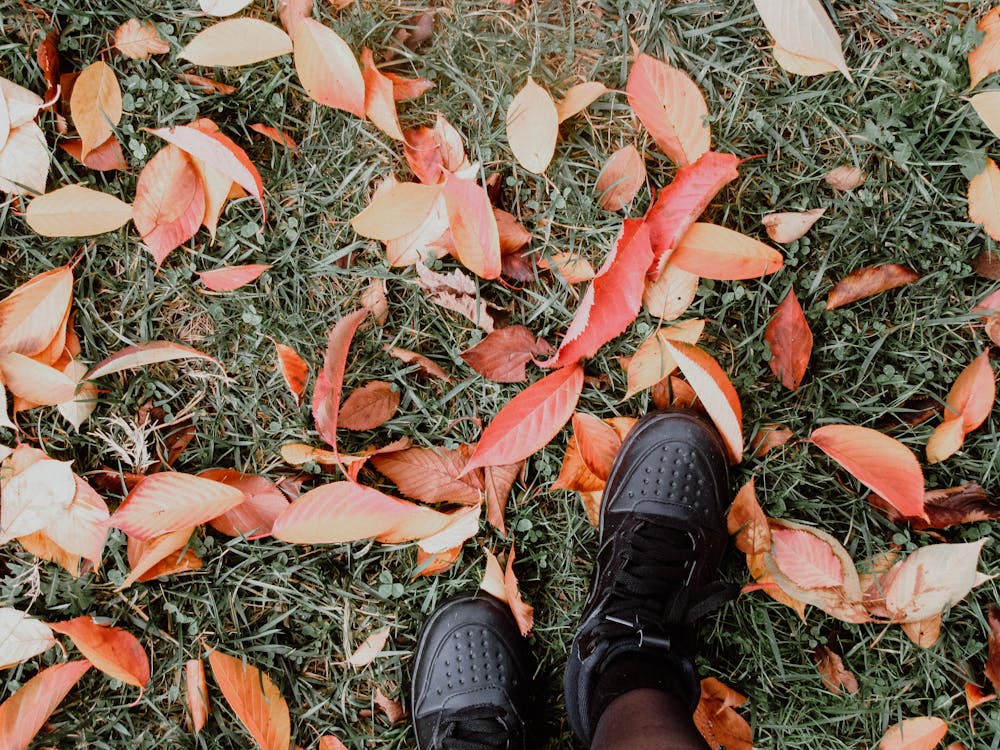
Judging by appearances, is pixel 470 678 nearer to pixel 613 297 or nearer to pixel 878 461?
pixel 613 297

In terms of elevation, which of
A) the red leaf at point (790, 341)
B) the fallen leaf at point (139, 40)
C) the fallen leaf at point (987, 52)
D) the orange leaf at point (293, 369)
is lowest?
the orange leaf at point (293, 369)

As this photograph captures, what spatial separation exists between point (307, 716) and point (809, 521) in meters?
1.32

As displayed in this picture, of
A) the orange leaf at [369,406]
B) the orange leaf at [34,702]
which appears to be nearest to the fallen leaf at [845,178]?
the orange leaf at [369,406]

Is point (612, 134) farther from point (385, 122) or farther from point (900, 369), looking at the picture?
point (900, 369)

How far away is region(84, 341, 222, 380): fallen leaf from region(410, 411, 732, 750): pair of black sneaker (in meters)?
0.89

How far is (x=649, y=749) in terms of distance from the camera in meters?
1.44

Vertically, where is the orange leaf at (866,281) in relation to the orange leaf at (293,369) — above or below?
above

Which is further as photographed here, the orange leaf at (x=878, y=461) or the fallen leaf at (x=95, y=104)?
the fallen leaf at (x=95, y=104)

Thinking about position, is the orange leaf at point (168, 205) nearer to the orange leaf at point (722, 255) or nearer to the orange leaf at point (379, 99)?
the orange leaf at point (379, 99)

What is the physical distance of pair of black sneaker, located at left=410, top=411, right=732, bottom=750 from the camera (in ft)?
5.73

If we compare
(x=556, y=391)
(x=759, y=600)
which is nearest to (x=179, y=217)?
(x=556, y=391)

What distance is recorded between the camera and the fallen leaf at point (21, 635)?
1743 millimetres

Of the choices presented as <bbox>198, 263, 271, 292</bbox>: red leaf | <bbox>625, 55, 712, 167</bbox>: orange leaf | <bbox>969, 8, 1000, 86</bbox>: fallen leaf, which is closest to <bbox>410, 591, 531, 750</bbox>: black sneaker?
<bbox>198, 263, 271, 292</bbox>: red leaf

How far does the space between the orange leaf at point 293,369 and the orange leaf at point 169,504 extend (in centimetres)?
27
